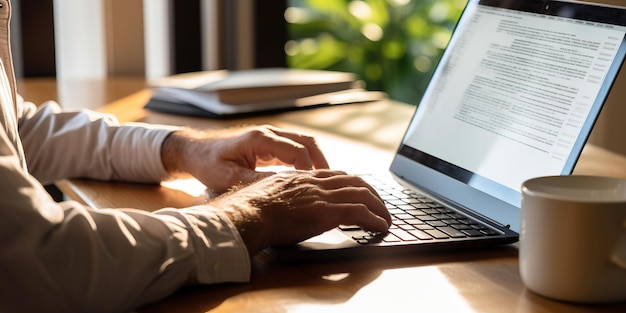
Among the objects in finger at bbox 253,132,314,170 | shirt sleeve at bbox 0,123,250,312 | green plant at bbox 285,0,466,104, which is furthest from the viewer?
green plant at bbox 285,0,466,104

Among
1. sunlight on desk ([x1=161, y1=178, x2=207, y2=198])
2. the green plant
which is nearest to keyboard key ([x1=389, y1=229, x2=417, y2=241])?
sunlight on desk ([x1=161, y1=178, x2=207, y2=198])

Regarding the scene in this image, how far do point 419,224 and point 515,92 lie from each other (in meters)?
0.20

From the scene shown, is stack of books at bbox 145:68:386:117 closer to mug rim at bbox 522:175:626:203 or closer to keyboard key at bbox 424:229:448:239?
keyboard key at bbox 424:229:448:239

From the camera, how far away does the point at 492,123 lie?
1051mm

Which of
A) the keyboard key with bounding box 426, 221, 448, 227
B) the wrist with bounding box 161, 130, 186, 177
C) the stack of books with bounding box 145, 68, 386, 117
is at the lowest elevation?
the stack of books with bounding box 145, 68, 386, 117

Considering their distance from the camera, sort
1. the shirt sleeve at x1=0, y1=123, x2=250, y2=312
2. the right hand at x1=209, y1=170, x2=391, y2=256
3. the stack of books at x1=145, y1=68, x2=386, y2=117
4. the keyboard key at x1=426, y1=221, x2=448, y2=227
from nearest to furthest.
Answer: the shirt sleeve at x1=0, y1=123, x2=250, y2=312, the right hand at x1=209, y1=170, x2=391, y2=256, the keyboard key at x1=426, y1=221, x2=448, y2=227, the stack of books at x1=145, y1=68, x2=386, y2=117

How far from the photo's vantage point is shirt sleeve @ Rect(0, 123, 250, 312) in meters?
0.71

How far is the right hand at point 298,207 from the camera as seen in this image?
84cm

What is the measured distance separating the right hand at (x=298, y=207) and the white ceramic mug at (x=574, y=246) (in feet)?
0.61

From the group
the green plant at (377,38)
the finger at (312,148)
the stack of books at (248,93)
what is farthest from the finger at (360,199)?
the green plant at (377,38)

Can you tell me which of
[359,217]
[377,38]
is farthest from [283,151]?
[377,38]

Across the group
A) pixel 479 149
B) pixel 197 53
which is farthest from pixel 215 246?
pixel 197 53

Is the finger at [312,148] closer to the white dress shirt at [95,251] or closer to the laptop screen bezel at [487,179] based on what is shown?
the laptop screen bezel at [487,179]

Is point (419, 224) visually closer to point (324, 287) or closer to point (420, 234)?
point (420, 234)
